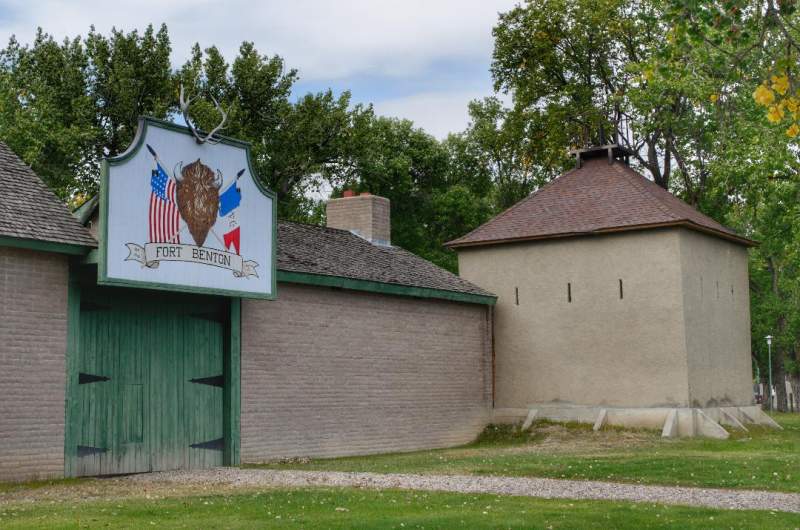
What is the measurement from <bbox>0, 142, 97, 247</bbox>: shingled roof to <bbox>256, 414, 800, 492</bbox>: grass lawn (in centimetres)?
551

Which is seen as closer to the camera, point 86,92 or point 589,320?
point 589,320

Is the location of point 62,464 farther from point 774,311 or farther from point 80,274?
point 774,311

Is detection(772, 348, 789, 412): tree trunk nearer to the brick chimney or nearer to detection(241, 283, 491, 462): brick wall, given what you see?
detection(241, 283, 491, 462): brick wall

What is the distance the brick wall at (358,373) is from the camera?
20.3 meters

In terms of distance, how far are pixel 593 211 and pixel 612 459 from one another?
9.90 m

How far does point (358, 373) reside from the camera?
22.6 metres

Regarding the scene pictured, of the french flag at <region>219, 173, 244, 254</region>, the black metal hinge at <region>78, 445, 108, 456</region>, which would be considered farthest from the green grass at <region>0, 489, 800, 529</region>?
→ the french flag at <region>219, 173, 244, 254</region>

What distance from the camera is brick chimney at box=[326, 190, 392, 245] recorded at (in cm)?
2752

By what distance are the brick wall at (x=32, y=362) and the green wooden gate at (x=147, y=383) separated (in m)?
0.26

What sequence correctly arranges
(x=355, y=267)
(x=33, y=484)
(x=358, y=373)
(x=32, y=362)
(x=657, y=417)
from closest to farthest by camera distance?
(x=33, y=484), (x=32, y=362), (x=358, y=373), (x=355, y=267), (x=657, y=417)

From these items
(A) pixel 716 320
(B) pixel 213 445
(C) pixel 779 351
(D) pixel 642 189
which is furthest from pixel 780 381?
(B) pixel 213 445

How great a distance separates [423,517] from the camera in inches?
447

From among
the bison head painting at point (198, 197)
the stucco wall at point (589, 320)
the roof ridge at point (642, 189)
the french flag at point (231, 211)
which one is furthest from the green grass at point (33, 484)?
the roof ridge at point (642, 189)

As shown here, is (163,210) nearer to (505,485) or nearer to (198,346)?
(198,346)
